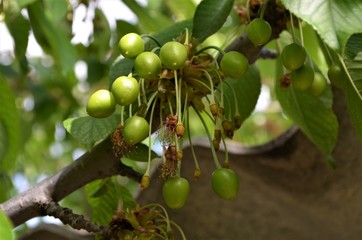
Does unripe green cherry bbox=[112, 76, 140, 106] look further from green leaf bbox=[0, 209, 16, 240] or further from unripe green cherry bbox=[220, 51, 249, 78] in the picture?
green leaf bbox=[0, 209, 16, 240]

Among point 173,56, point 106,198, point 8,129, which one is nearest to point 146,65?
point 173,56

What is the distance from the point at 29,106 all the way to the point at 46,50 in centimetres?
102

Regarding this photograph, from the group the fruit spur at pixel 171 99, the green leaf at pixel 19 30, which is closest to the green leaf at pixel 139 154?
the fruit spur at pixel 171 99

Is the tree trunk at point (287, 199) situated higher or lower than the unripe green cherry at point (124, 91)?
lower

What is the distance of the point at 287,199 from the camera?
1.68 m

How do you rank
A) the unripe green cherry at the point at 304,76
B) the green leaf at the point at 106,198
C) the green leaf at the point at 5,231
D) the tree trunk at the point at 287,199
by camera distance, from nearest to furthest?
the green leaf at the point at 5,231 < the unripe green cherry at the point at 304,76 < the green leaf at the point at 106,198 < the tree trunk at the point at 287,199

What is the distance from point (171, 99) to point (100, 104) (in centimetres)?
13

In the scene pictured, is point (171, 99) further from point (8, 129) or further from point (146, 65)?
point (8, 129)

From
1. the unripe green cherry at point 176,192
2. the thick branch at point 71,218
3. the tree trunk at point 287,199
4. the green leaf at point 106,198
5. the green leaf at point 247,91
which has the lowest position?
the tree trunk at point 287,199

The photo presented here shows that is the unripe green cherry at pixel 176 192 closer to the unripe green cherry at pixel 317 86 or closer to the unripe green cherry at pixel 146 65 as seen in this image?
the unripe green cherry at pixel 146 65

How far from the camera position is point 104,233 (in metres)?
1.14

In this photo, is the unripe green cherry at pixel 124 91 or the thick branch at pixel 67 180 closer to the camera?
the unripe green cherry at pixel 124 91

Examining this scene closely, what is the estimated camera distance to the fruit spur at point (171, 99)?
104 cm

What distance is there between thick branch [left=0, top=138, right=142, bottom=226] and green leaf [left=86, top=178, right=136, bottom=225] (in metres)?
0.14
